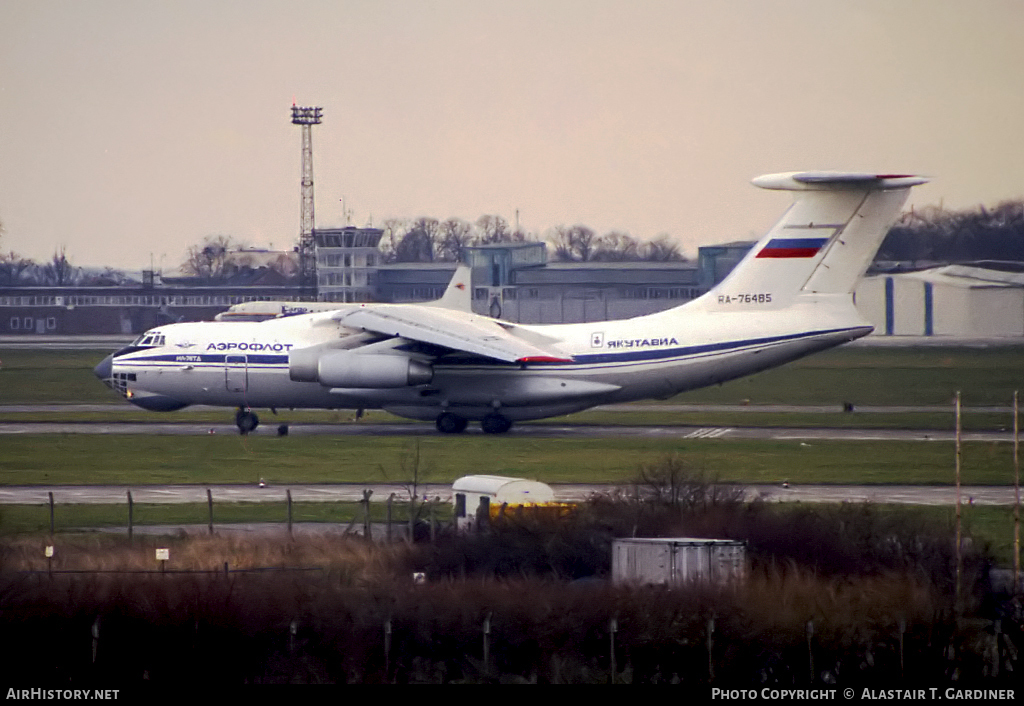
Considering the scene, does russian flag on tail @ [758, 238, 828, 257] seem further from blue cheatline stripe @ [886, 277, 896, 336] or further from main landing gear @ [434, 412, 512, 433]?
blue cheatline stripe @ [886, 277, 896, 336]

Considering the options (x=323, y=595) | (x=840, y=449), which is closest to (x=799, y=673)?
(x=323, y=595)

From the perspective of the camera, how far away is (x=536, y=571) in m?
17.9

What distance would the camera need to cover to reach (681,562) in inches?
679

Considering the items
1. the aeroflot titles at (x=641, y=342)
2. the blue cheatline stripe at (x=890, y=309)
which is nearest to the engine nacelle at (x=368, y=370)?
the aeroflot titles at (x=641, y=342)

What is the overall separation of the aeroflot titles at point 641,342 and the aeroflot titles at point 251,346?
8.48 m

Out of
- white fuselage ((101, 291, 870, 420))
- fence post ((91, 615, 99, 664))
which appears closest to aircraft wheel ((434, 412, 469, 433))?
white fuselage ((101, 291, 870, 420))

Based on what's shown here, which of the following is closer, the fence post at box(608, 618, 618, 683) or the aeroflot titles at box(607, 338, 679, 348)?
the fence post at box(608, 618, 618, 683)

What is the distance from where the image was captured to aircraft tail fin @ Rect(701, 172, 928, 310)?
35094mm

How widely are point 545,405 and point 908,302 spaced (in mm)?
37962

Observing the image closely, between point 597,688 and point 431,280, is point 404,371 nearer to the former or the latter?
point 597,688

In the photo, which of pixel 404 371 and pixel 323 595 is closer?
pixel 323 595

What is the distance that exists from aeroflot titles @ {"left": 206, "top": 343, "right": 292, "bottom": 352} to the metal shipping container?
21142 millimetres

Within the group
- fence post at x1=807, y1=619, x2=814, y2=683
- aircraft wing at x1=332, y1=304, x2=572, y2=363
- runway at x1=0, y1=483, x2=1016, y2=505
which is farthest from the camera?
aircraft wing at x1=332, y1=304, x2=572, y2=363

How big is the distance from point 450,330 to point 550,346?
273 centimetres
